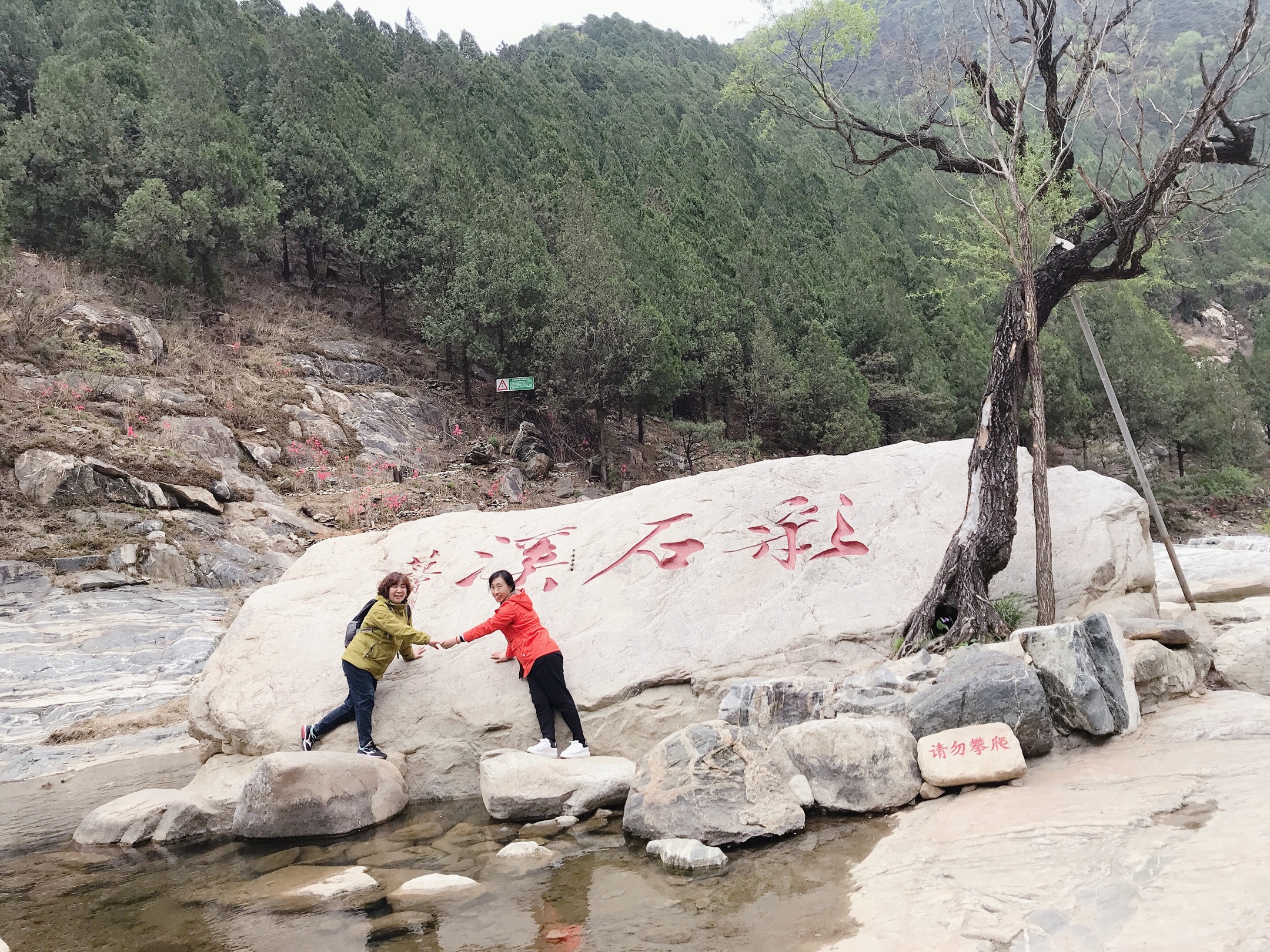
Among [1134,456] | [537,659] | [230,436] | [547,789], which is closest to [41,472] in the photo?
[230,436]

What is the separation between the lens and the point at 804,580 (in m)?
6.66

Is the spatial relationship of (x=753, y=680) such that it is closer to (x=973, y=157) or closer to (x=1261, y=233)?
(x=973, y=157)

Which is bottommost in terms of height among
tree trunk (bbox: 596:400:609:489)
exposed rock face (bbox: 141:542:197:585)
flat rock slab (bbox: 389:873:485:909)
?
flat rock slab (bbox: 389:873:485:909)

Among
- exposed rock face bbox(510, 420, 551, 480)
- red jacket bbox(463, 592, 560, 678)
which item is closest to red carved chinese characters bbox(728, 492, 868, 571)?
red jacket bbox(463, 592, 560, 678)

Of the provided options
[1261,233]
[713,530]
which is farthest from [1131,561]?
[1261,233]

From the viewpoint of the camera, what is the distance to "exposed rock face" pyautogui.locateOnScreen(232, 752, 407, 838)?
17.2 feet

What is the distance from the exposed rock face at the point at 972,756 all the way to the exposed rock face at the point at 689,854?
1213 millimetres

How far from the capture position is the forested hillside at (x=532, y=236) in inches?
794

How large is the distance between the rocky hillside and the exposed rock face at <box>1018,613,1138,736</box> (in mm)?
10704

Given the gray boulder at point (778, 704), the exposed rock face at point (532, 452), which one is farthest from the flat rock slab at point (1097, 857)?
the exposed rock face at point (532, 452)

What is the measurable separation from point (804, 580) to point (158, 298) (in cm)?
1784

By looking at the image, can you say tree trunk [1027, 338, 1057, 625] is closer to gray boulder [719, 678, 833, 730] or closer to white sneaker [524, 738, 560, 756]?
gray boulder [719, 678, 833, 730]

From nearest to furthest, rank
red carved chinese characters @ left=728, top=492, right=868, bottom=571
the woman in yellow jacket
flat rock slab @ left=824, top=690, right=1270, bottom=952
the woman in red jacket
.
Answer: flat rock slab @ left=824, top=690, right=1270, bottom=952
the woman in red jacket
the woman in yellow jacket
red carved chinese characters @ left=728, top=492, right=868, bottom=571

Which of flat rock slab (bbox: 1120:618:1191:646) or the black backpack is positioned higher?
the black backpack
